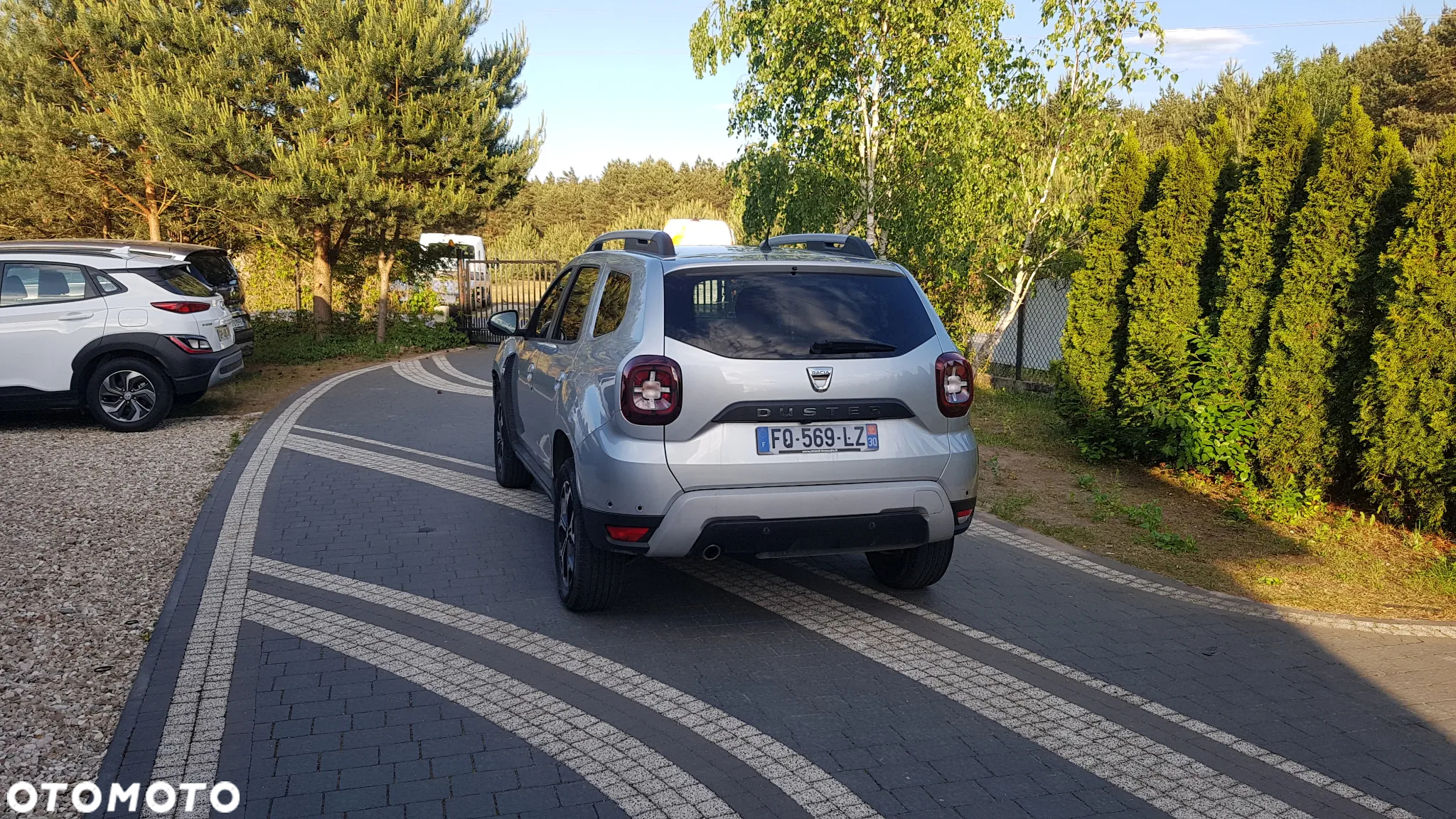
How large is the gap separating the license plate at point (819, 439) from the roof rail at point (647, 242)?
3.69 ft

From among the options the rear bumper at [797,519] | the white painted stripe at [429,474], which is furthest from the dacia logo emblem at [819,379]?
the white painted stripe at [429,474]

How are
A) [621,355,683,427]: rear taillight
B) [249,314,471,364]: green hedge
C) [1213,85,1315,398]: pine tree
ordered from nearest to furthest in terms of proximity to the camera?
[621,355,683,427]: rear taillight
[1213,85,1315,398]: pine tree
[249,314,471,364]: green hedge

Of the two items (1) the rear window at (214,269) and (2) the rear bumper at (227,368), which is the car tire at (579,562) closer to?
(2) the rear bumper at (227,368)

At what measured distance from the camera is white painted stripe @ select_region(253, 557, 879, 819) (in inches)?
143

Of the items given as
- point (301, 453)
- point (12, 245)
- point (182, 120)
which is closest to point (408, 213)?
point (182, 120)

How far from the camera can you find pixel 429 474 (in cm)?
902

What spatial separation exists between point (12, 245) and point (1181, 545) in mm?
11800

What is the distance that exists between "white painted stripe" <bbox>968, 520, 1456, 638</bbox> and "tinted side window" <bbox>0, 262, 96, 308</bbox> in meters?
9.69

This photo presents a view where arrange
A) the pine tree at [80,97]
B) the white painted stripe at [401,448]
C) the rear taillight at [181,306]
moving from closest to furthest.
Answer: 1. the white painted stripe at [401,448]
2. the rear taillight at [181,306]
3. the pine tree at [80,97]

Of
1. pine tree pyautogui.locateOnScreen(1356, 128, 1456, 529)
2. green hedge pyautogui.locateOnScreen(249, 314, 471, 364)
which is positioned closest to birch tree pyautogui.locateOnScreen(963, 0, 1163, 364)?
pine tree pyautogui.locateOnScreen(1356, 128, 1456, 529)

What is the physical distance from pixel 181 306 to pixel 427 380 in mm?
5266

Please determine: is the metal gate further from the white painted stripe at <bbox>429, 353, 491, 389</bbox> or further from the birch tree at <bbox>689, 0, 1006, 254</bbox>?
the birch tree at <bbox>689, 0, 1006, 254</bbox>

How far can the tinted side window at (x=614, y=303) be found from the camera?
17.2 ft

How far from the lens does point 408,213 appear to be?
62.6 feet
